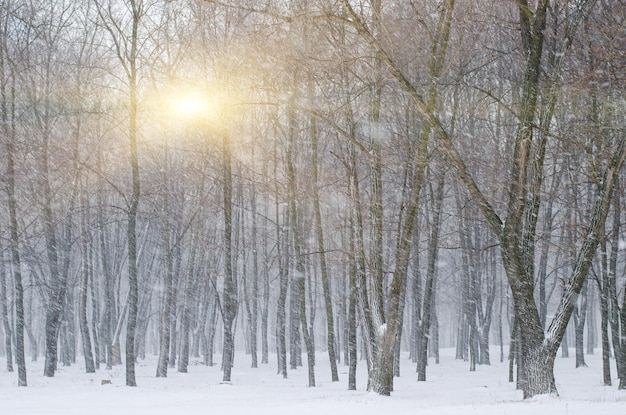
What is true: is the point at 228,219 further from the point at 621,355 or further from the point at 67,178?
the point at 621,355

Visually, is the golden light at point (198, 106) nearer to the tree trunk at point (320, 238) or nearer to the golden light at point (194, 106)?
the golden light at point (194, 106)

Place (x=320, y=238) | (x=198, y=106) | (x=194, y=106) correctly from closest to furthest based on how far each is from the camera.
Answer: (x=320, y=238)
(x=198, y=106)
(x=194, y=106)

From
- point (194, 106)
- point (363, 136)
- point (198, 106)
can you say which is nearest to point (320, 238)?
point (363, 136)

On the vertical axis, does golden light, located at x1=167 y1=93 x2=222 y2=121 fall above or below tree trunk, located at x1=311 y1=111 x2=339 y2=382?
above

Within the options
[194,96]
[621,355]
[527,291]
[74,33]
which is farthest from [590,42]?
[74,33]

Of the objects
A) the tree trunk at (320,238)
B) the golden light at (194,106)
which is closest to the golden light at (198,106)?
the golden light at (194,106)

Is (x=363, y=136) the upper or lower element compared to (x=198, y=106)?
lower

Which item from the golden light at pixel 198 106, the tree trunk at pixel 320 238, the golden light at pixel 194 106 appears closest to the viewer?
the tree trunk at pixel 320 238

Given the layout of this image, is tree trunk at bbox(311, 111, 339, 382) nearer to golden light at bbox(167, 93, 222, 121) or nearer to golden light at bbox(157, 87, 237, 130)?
golden light at bbox(157, 87, 237, 130)

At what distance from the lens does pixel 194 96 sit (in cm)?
2522

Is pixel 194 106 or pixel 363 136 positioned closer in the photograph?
pixel 363 136

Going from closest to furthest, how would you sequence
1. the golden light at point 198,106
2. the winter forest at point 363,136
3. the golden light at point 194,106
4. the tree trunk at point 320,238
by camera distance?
the winter forest at point 363,136, the tree trunk at point 320,238, the golden light at point 198,106, the golden light at point 194,106

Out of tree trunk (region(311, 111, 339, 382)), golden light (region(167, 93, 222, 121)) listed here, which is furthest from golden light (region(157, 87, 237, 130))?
tree trunk (region(311, 111, 339, 382))

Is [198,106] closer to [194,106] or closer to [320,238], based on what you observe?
[194,106]
